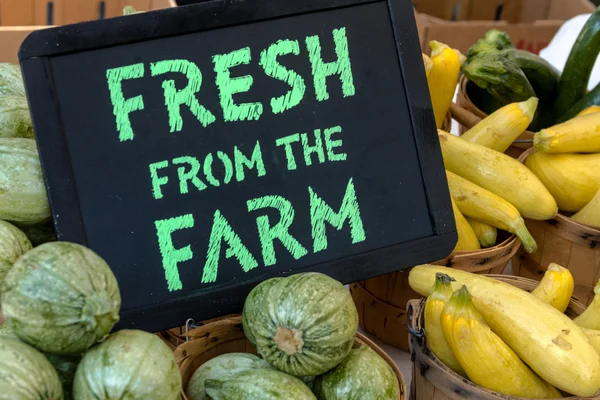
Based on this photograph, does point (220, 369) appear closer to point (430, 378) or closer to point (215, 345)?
point (215, 345)

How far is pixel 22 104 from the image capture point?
106cm

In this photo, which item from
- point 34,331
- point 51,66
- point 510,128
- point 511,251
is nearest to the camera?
point 34,331

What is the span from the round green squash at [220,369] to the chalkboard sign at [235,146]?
0.28 feet

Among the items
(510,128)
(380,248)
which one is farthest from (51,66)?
(510,128)

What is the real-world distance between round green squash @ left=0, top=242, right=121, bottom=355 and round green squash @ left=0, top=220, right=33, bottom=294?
0.14 meters

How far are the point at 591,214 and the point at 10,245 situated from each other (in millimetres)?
1074

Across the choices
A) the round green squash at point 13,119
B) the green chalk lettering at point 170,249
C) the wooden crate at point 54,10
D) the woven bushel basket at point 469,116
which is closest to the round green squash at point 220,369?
the green chalk lettering at point 170,249

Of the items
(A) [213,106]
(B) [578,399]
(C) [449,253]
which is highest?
(A) [213,106]

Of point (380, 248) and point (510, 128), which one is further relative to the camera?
point (510, 128)

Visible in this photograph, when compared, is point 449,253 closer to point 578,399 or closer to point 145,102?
point 578,399

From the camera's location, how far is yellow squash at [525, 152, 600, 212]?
55.1 inches

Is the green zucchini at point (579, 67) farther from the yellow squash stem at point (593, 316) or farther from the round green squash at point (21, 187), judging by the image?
the round green squash at point (21, 187)

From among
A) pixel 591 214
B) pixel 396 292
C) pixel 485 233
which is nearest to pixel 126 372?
pixel 396 292

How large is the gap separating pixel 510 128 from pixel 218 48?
0.75m
